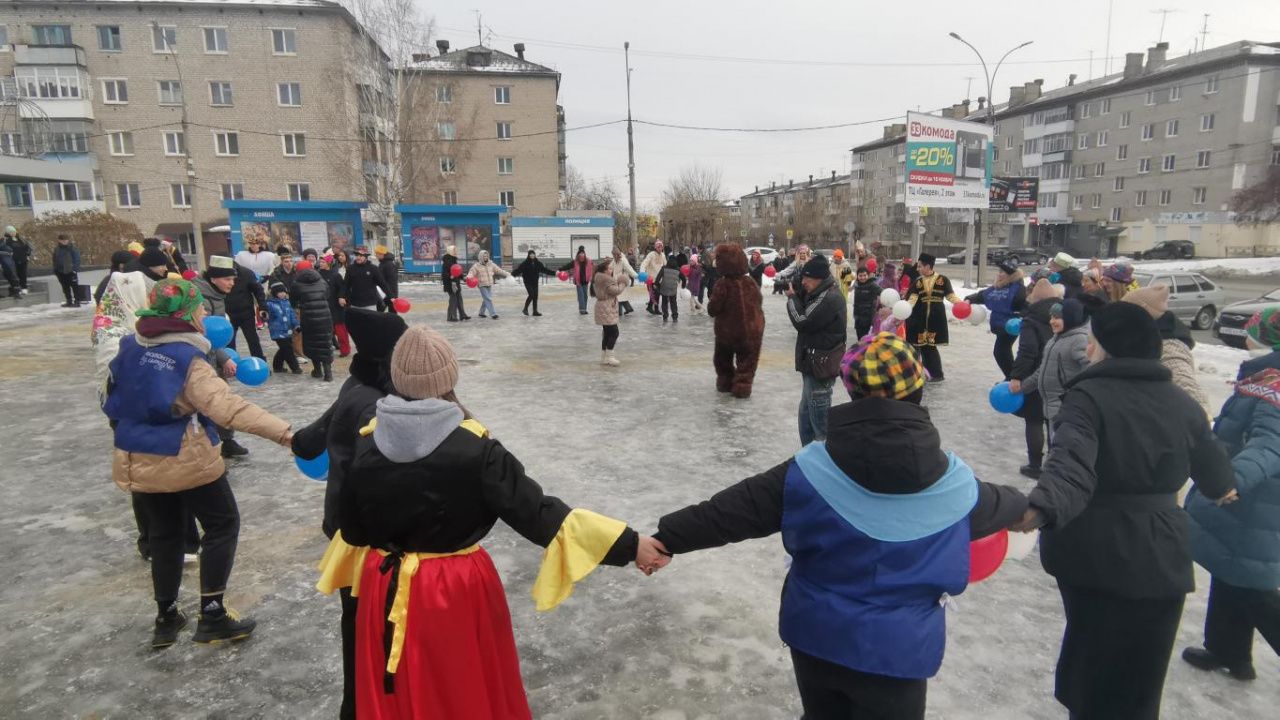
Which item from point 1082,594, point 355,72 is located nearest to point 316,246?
point 355,72

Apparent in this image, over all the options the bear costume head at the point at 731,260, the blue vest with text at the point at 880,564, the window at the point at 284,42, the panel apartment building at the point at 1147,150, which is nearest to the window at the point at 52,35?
the window at the point at 284,42

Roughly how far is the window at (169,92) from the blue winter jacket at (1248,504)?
165 feet

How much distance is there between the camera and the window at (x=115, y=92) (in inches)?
1596

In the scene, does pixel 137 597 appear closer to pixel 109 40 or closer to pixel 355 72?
pixel 355 72

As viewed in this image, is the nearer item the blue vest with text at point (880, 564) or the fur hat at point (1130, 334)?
the blue vest with text at point (880, 564)

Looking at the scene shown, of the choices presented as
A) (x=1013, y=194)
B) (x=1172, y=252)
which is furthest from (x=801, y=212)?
(x=1013, y=194)

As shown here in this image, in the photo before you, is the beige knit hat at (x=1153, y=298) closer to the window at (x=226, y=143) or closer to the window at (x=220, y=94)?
the window at (x=226, y=143)

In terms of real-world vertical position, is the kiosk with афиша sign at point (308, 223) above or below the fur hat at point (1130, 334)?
above

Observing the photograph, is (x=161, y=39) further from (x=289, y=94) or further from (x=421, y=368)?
(x=421, y=368)

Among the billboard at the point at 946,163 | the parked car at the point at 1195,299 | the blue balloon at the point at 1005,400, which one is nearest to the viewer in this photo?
the blue balloon at the point at 1005,400

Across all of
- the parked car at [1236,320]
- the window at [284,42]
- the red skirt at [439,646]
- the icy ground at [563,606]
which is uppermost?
the window at [284,42]

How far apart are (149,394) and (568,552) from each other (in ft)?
7.84

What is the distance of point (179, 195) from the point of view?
41594 mm

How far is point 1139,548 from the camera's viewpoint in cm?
240
